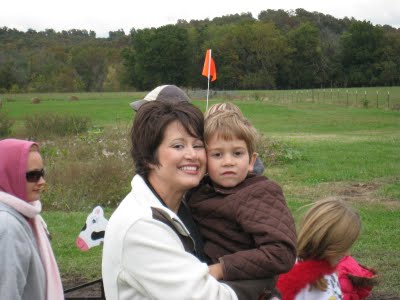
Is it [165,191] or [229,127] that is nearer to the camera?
[165,191]

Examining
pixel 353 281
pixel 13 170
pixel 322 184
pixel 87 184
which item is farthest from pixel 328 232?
pixel 322 184

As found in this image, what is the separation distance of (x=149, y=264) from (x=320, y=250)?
125 cm

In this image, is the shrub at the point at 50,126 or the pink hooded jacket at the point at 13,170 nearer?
the pink hooded jacket at the point at 13,170

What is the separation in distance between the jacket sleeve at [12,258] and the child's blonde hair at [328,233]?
1.26m

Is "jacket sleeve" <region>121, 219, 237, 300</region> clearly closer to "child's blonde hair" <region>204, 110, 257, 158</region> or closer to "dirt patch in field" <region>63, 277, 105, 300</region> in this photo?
"child's blonde hair" <region>204, 110, 257, 158</region>

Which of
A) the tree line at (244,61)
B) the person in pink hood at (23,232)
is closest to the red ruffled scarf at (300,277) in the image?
the person in pink hood at (23,232)

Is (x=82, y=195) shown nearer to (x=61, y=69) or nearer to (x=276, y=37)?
(x=276, y=37)

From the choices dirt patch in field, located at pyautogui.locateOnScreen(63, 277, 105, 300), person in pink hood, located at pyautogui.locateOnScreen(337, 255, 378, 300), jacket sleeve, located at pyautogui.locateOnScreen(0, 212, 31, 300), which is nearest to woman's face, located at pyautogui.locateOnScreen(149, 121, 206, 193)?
jacket sleeve, located at pyautogui.locateOnScreen(0, 212, 31, 300)

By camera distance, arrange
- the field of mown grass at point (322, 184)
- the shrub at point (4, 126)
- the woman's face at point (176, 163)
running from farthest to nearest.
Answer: the shrub at point (4, 126) < the field of mown grass at point (322, 184) < the woman's face at point (176, 163)

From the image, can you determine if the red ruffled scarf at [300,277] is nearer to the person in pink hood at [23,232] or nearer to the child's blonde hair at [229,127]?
the child's blonde hair at [229,127]

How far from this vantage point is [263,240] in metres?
2.21

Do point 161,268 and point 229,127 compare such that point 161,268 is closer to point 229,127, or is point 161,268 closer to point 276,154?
point 229,127

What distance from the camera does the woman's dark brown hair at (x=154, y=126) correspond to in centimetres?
220

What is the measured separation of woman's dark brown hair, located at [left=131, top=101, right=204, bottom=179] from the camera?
7.22 ft
